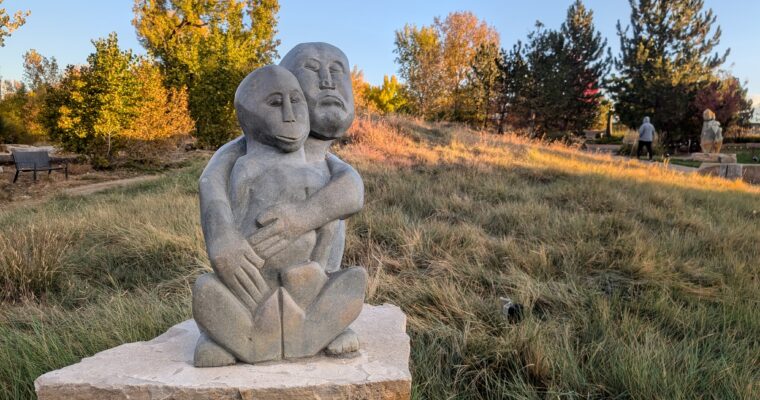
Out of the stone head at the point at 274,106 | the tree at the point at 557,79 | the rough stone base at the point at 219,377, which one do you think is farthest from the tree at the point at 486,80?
the rough stone base at the point at 219,377

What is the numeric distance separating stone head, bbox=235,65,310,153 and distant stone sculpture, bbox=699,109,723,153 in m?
19.5

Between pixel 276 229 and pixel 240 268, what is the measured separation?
8.1 inches

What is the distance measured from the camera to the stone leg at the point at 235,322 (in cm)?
190

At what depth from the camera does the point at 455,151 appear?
10.5 meters

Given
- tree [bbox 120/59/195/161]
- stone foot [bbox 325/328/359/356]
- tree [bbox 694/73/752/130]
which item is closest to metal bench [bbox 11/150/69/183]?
tree [bbox 120/59/195/161]

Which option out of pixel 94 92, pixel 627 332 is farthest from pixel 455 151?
pixel 94 92

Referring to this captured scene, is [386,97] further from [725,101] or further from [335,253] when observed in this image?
[335,253]

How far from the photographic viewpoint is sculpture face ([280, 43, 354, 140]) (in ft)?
7.10

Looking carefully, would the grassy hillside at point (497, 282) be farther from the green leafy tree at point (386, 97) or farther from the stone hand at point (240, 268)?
the green leafy tree at point (386, 97)

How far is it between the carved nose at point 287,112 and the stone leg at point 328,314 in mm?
694

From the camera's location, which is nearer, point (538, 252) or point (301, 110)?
point (301, 110)

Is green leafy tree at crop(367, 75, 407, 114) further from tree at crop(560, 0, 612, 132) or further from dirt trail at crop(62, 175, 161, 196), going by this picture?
dirt trail at crop(62, 175, 161, 196)

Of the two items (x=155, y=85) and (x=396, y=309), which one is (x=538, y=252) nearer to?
(x=396, y=309)

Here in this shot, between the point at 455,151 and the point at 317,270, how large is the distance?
8.75 metres
